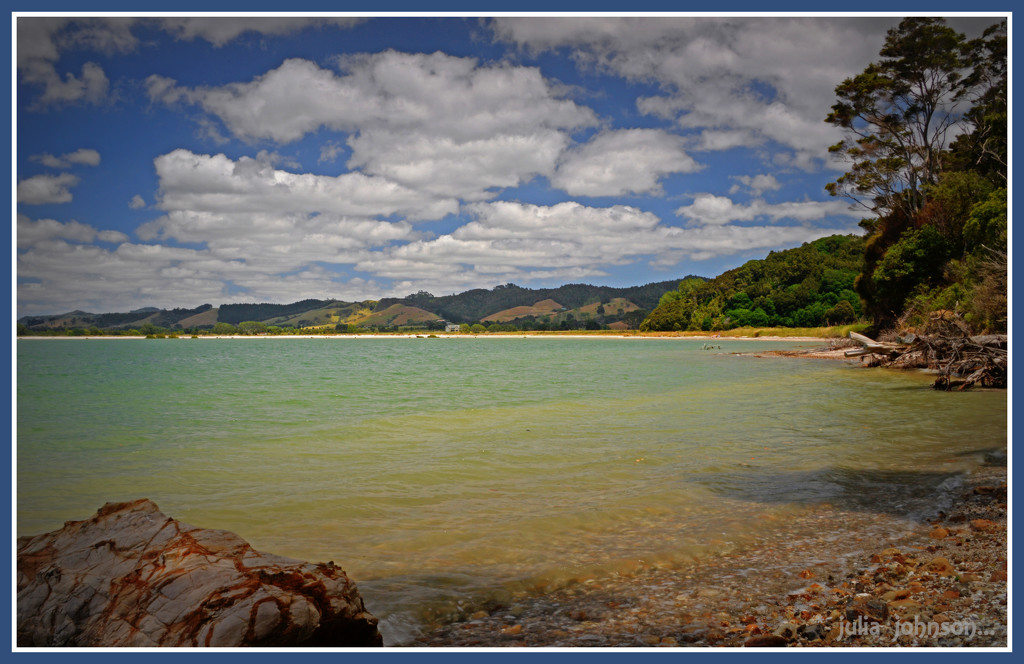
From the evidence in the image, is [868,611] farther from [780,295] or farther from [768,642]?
[780,295]

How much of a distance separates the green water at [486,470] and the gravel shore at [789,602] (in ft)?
1.59

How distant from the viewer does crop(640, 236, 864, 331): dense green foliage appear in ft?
323

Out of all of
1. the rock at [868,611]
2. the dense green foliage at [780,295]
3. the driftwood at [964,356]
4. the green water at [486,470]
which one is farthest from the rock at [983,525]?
the dense green foliage at [780,295]

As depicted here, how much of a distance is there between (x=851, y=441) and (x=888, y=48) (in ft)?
96.1

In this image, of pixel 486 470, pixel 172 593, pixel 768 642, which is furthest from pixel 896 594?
pixel 486 470

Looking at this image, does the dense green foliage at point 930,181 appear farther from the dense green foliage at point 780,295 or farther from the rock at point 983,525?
the dense green foliage at point 780,295

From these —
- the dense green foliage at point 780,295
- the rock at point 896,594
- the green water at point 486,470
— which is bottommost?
the green water at point 486,470

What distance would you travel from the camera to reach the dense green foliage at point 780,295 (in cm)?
9856

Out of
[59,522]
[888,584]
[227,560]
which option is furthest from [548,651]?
[59,522]

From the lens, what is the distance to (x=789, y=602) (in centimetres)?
436

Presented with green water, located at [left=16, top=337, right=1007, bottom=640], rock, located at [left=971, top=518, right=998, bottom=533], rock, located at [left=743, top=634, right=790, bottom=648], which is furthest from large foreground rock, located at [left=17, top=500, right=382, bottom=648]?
rock, located at [left=971, top=518, right=998, bottom=533]

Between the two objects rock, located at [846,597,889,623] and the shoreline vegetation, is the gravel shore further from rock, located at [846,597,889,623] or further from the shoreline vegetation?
the shoreline vegetation

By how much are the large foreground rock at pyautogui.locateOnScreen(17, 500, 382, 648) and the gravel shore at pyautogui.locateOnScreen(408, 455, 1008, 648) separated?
1.01 m

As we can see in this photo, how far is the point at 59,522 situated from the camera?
6.99 m
